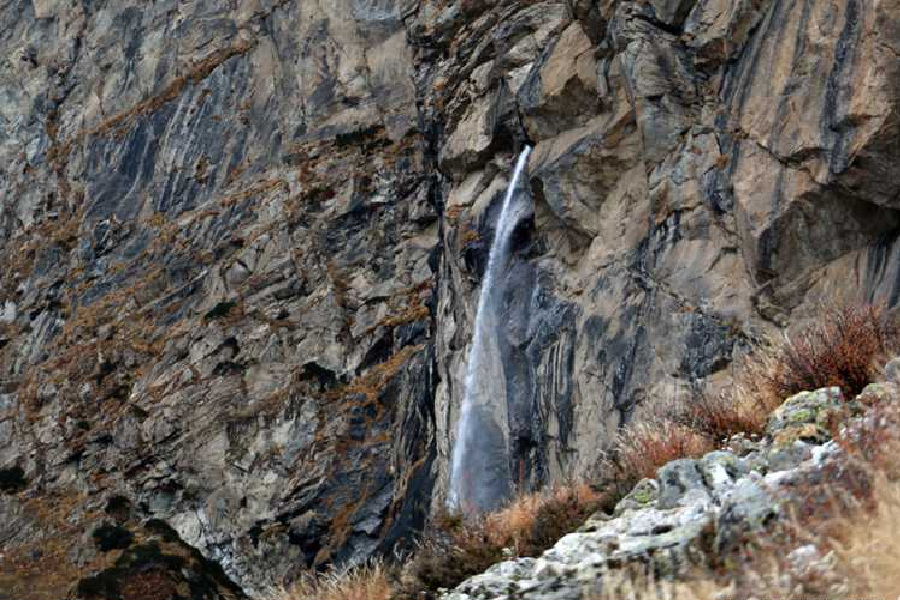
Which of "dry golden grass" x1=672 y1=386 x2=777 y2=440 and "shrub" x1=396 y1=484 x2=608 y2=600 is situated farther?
"dry golden grass" x1=672 y1=386 x2=777 y2=440

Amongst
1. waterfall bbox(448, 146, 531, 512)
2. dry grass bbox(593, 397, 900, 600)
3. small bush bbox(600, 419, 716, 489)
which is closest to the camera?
dry grass bbox(593, 397, 900, 600)

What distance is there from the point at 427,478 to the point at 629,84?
12.1m

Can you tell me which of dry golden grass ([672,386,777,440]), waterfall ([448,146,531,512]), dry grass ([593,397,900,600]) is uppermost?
dry grass ([593,397,900,600])

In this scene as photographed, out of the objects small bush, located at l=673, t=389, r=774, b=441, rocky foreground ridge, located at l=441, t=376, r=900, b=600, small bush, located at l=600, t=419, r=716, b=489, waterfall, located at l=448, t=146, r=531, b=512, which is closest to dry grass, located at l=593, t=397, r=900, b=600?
rocky foreground ridge, located at l=441, t=376, r=900, b=600

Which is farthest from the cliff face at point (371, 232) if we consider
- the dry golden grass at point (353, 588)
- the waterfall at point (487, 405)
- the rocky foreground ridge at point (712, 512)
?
the dry golden grass at point (353, 588)

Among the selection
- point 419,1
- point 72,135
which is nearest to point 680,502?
point 419,1

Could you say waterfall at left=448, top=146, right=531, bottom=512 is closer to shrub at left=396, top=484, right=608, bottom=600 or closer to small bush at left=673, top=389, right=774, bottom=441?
small bush at left=673, top=389, right=774, bottom=441

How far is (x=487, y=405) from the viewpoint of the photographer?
74.1ft

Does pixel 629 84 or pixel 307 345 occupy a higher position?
pixel 629 84

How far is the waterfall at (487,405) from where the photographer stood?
71.6 ft

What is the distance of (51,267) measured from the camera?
41.3 m

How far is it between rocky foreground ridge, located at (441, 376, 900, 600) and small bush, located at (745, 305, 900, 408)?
61 cm

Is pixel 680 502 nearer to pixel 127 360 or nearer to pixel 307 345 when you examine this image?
pixel 307 345

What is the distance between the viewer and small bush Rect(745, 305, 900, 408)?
7.57 m
